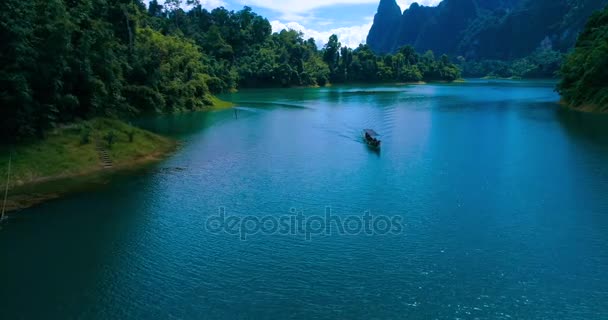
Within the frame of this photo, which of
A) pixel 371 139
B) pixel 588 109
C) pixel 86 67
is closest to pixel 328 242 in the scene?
pixel 371 139

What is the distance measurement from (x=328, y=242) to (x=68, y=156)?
86.5 feet

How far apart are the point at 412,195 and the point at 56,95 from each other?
31.8 metres

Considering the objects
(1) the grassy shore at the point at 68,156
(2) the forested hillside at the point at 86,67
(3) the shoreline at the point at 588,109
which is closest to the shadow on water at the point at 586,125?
(3) the shoreline at the point at 588,109

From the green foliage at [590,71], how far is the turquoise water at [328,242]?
1383 inches

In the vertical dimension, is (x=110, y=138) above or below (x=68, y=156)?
above

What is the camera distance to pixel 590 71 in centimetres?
7938

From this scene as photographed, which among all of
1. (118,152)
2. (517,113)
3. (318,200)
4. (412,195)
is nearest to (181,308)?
(318,200)

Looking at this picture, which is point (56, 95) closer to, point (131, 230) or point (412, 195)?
point (131, 230)

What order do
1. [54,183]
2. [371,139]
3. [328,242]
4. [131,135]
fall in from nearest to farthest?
[328,242] < [54,183] < [131,135] < [371,139]

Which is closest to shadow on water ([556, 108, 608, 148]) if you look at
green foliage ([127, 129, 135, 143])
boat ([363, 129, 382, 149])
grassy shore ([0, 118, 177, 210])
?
boat ([363, 129, 382, 149])

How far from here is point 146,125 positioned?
222 ft

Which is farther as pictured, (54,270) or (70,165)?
(70,165)

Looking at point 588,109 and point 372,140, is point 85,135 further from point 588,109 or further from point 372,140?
point 588,109

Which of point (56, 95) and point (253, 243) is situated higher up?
point (56, 95)
